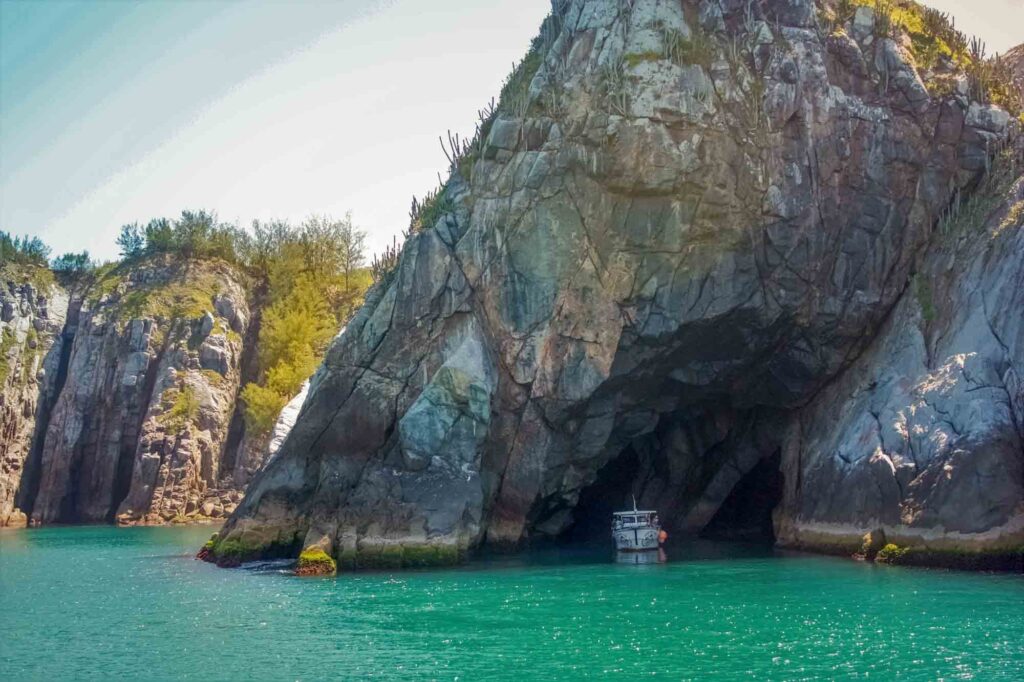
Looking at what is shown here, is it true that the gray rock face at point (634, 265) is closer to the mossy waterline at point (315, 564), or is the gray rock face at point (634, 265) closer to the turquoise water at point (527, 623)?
the mossy waterline at point (315, 564)

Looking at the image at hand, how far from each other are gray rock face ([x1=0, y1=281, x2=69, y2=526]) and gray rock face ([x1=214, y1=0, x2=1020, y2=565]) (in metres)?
45.9

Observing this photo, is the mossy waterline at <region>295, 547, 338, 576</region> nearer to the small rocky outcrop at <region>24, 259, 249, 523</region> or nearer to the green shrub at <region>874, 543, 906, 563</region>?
the green shrub at <region>874, 543, 906, 563</region>

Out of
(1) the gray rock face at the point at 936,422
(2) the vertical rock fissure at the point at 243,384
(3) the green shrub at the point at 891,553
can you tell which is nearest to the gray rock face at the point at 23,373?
(2) the vertical rock fissure at the point at 243,384

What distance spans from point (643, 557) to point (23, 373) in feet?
218

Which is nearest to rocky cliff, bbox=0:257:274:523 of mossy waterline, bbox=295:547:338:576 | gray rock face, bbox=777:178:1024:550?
mossy waterline, bbox=295:547:338:576

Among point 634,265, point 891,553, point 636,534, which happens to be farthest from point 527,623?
point 634,265

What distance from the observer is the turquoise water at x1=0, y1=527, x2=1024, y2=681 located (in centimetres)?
2408

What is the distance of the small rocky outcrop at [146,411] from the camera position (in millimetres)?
83500

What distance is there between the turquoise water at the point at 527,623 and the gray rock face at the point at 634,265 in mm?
5273

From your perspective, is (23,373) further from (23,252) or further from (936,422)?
(936,422)

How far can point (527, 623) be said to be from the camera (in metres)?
30.2

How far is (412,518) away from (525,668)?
74.5 ft

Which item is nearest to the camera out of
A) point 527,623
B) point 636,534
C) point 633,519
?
point 527,623

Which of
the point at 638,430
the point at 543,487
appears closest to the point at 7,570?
the point at 543,487
